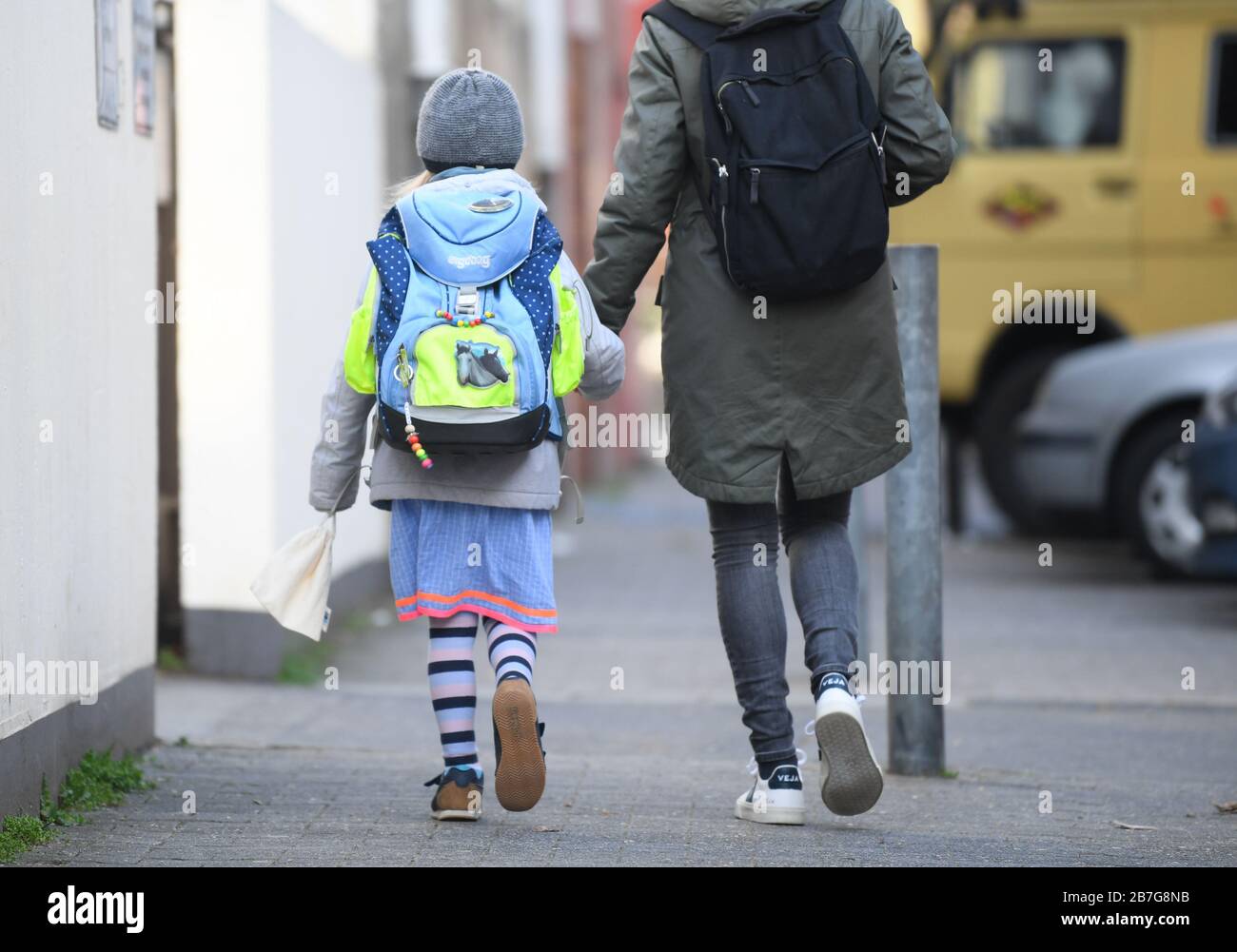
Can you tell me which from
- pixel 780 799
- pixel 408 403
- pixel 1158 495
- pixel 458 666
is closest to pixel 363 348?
pixel 408 403

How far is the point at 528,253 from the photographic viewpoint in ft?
13.8

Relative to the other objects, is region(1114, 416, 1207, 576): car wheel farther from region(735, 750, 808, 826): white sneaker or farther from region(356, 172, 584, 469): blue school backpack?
region(356, 172, 584, 469): blue school backpack

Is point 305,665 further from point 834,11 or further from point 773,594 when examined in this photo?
point 834,11

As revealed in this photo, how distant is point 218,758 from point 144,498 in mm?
694

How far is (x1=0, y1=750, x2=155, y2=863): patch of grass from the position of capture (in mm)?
4090

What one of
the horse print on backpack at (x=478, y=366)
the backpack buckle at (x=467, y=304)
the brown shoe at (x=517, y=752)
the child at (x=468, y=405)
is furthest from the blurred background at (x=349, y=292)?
the brown shoe at (x=517, y=752)

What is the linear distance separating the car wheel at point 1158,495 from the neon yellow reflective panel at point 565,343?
648cm

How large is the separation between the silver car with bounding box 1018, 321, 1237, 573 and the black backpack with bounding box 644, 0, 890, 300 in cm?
614

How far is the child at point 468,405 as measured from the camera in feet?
13.4

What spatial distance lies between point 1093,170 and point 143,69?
24.8 ft

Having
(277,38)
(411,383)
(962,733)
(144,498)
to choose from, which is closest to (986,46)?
(277,38)

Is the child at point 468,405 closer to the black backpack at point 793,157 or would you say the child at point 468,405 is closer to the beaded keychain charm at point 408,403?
the beaded keychain charm at point 408,403

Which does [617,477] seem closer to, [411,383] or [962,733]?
[962,733]

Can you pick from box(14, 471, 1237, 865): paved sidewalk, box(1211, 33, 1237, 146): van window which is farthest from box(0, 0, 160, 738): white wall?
box(1211, 33, 1237, 146): van window
